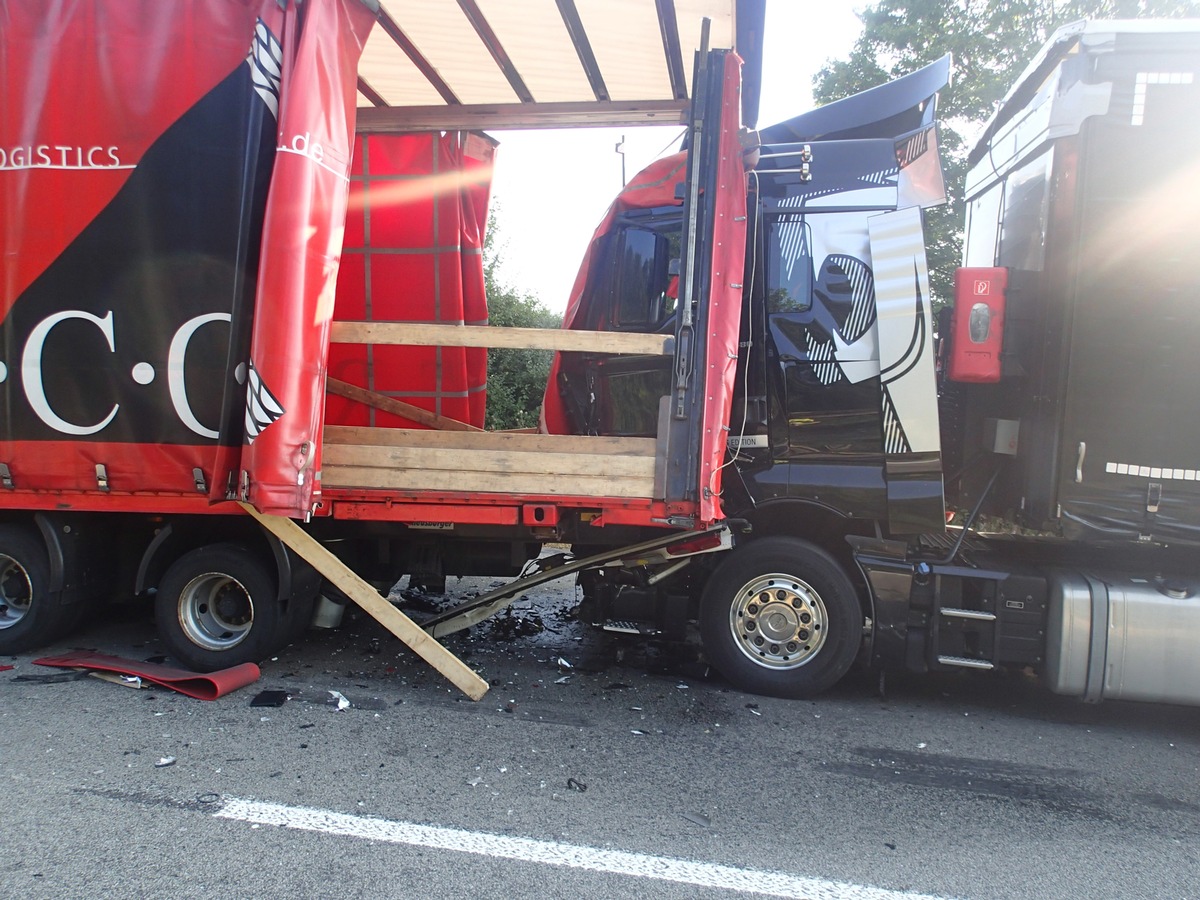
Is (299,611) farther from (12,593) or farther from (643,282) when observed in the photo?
(643,282)

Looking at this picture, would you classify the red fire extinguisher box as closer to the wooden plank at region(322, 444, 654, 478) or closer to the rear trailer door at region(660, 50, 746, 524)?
the rear trailer door at region(660, 50, 746, 524)

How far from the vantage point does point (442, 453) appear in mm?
4367

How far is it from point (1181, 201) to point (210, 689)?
568 cm

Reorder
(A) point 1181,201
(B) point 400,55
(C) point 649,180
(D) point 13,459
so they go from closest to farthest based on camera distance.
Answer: (A) point 1181,201 < (D) point 13,459 < (C) point 649,180 < (B) point 400,55

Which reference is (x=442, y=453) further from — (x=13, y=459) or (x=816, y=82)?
(x=816, y=82)

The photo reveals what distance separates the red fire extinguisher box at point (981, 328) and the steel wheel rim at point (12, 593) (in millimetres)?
5648

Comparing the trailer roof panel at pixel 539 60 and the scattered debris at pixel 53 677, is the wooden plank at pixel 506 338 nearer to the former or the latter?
the trailer roof panel at pixel 539 60

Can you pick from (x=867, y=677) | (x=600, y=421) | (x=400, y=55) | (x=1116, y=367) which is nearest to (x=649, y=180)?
(x=600, y=421)

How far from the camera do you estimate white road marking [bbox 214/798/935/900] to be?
2.88m

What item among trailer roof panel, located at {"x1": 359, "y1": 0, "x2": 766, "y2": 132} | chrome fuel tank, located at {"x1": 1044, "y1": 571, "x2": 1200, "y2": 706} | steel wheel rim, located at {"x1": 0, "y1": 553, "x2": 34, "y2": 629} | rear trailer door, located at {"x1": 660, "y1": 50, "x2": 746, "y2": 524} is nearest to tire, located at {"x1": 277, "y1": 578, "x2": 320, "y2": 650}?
steel wheel rim, located at {"x1": 0, "y1": 553, "x2": 34, "y2": 629}

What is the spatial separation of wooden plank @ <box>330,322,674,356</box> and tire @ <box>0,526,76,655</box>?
2.35m

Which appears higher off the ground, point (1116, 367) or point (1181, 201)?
point (1181, 201)

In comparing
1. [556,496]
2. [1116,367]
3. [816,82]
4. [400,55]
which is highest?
[816,82]

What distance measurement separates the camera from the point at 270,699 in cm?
442
